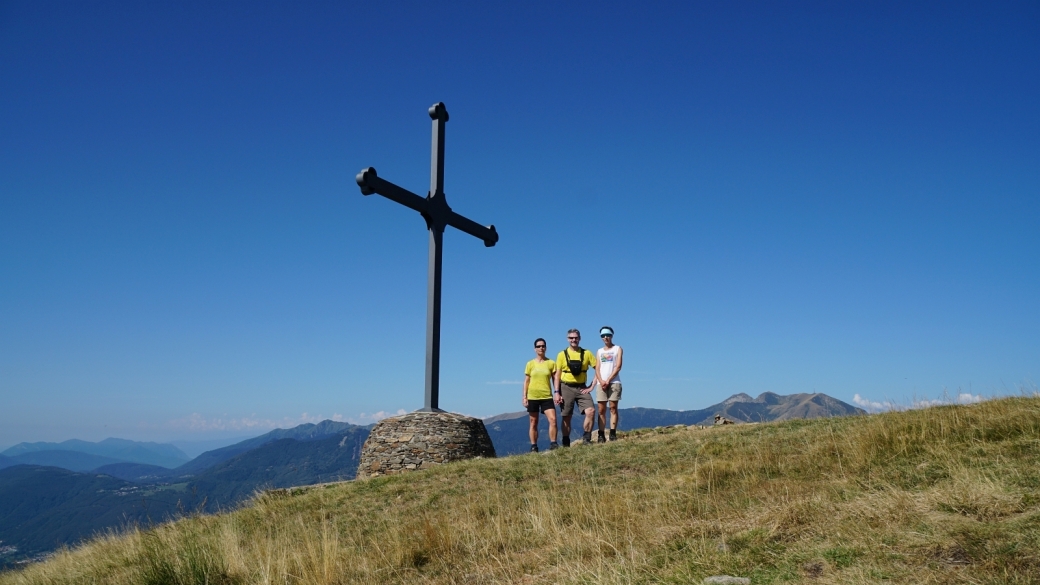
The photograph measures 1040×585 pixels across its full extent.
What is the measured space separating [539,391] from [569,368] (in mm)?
685

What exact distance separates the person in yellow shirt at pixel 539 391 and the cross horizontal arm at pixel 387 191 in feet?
11.6

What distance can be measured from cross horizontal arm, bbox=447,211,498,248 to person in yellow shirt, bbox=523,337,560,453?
345 centimetres

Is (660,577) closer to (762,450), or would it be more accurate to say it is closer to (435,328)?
(762,450)

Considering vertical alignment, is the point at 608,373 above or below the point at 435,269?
below

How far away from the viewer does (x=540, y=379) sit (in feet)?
37.9

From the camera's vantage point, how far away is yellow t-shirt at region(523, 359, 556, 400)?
11500 mm

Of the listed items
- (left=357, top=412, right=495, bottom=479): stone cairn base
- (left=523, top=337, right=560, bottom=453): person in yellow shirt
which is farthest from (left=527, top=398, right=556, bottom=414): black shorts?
(left=357, top=412, right=495, bottom=479): stone cairn base

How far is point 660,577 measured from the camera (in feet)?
12.3

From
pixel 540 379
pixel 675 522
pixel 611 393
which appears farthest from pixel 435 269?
pixel 675 522

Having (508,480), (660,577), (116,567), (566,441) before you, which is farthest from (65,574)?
(566,441)

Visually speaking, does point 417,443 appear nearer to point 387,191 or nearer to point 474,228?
point 387,191

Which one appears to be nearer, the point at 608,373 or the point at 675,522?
the point at 675,522

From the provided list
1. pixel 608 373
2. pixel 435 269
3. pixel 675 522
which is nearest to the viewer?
pixel 675 522

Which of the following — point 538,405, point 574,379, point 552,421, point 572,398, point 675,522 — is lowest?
point 675,522
